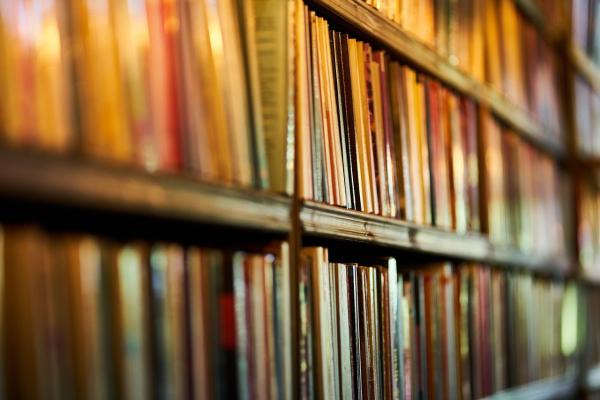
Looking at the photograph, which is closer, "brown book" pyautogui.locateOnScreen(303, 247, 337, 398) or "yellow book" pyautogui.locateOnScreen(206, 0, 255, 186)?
"yellow book" pyautogui.locateOnScreen(206, 0, 255, 186)

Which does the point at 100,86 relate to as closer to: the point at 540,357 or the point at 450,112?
the point at 450,112

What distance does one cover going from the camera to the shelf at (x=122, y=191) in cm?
91

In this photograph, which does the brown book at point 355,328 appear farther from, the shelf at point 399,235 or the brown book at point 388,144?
the brown book at point 388,144

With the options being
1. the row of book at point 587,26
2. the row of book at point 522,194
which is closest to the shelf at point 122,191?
the row of book at point 522,194

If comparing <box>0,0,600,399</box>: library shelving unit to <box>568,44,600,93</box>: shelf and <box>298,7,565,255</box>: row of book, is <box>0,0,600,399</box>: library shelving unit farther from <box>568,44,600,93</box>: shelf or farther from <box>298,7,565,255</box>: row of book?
<box>568,44,600,93</box>: shelf

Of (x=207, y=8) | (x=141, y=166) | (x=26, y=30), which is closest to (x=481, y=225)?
(x=207, y=8)

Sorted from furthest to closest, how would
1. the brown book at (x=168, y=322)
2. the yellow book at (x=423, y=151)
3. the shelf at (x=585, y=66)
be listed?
the shelf at (x=585, y=66) → the yellow book at (x=423, y=151) → the brown book at (x=168, y=322)

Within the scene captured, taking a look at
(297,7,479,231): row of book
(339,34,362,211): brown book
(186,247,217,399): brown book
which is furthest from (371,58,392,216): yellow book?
(186,247,217,399): brown book

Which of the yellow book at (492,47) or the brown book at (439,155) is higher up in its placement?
the yellow book at (492,47)

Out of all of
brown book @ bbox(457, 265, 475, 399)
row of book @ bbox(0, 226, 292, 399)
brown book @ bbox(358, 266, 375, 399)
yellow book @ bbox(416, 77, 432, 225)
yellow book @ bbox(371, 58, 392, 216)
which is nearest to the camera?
row of book @ bbox(0, 226, 292, 399)

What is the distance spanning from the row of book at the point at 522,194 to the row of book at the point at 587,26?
57 centimetres

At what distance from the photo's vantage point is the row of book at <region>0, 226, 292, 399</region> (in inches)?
35.4

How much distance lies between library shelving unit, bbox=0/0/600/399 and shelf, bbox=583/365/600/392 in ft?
1.22

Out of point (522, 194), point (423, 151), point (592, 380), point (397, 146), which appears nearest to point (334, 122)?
point (397, 146)
